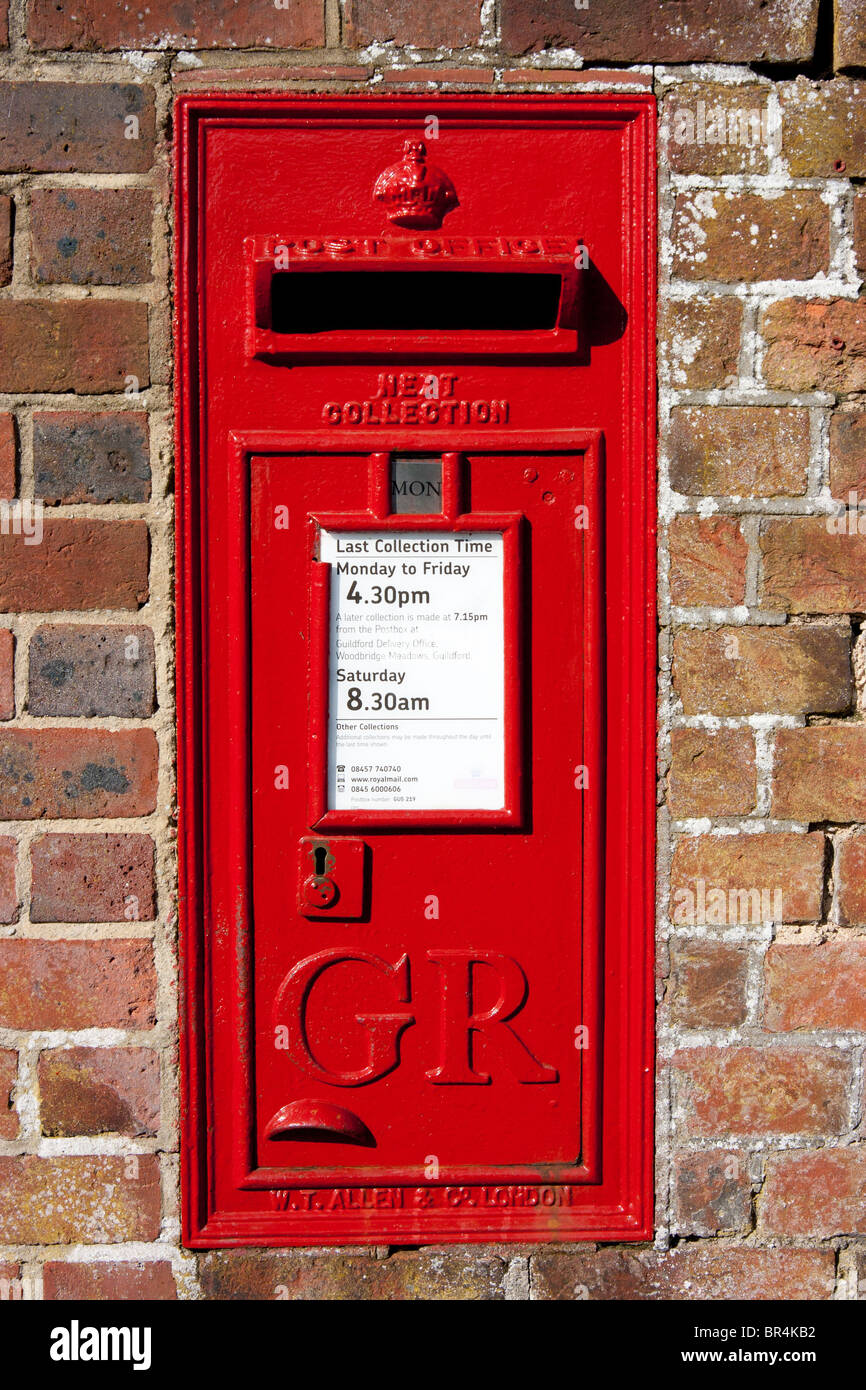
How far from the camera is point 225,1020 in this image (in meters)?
1.29

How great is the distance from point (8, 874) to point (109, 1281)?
0.60 meters

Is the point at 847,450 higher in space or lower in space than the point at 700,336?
lower

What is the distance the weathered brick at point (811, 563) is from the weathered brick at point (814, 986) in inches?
18.8

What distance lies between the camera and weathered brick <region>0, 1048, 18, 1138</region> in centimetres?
130

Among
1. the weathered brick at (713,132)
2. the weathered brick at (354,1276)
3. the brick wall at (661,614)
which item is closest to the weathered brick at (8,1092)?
the brick wall at (661,614)

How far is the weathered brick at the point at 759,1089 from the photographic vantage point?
1.31m

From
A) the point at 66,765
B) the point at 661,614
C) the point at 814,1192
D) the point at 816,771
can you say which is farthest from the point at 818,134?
the point at 814,1192

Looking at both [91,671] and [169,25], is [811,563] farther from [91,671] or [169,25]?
[169,25]

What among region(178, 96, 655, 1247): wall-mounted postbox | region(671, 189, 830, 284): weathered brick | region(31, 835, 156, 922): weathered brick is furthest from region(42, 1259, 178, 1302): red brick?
region(671, 189, 830, 284): weathered brick

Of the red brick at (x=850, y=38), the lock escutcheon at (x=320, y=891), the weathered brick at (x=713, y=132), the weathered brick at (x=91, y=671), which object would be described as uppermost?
the red brick at (x=850, y=38)

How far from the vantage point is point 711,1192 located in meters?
1.32

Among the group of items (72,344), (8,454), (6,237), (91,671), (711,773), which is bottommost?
(711,773)

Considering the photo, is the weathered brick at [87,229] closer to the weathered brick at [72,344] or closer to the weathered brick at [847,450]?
the weathered brick at [72,344]
